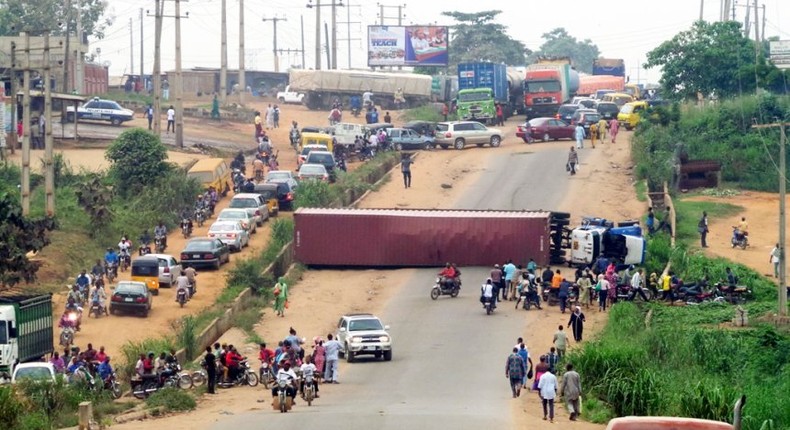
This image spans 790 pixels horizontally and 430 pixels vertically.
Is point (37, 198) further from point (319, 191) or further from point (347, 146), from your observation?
point (347, 146)

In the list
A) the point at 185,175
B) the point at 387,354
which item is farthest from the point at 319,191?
the point at 387,354

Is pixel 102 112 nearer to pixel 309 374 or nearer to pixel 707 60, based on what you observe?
pixel 707 60

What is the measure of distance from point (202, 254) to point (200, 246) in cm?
45

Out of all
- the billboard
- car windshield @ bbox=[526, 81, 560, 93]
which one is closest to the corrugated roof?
car windshield @ bbox=[526, 81, 560, 93]

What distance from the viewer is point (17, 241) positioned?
4894cm

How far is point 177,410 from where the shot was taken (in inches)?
1312

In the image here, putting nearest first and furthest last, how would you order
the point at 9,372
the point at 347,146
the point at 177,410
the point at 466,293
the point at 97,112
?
1. the point at 177,410
2. the point at 9,372
3. the point at 466,293
4. the point at 347,146
5. the point at 97,112

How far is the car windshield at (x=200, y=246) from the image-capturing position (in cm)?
5228

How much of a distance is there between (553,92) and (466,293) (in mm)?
43357

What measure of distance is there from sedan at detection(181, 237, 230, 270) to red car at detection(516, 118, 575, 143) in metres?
31.3

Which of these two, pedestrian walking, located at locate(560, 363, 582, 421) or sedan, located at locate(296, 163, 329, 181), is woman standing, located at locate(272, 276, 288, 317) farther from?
sedan, located at locate(296, 163, 329, 181)

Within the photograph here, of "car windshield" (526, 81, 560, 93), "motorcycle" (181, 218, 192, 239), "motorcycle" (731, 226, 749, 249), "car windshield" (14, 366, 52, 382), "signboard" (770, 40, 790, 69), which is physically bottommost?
"car windshield" (14, 366, 52, 382)

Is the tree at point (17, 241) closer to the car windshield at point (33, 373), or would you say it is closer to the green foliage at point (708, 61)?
the car windshield at point (33, 373)

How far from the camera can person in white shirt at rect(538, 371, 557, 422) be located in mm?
31469
